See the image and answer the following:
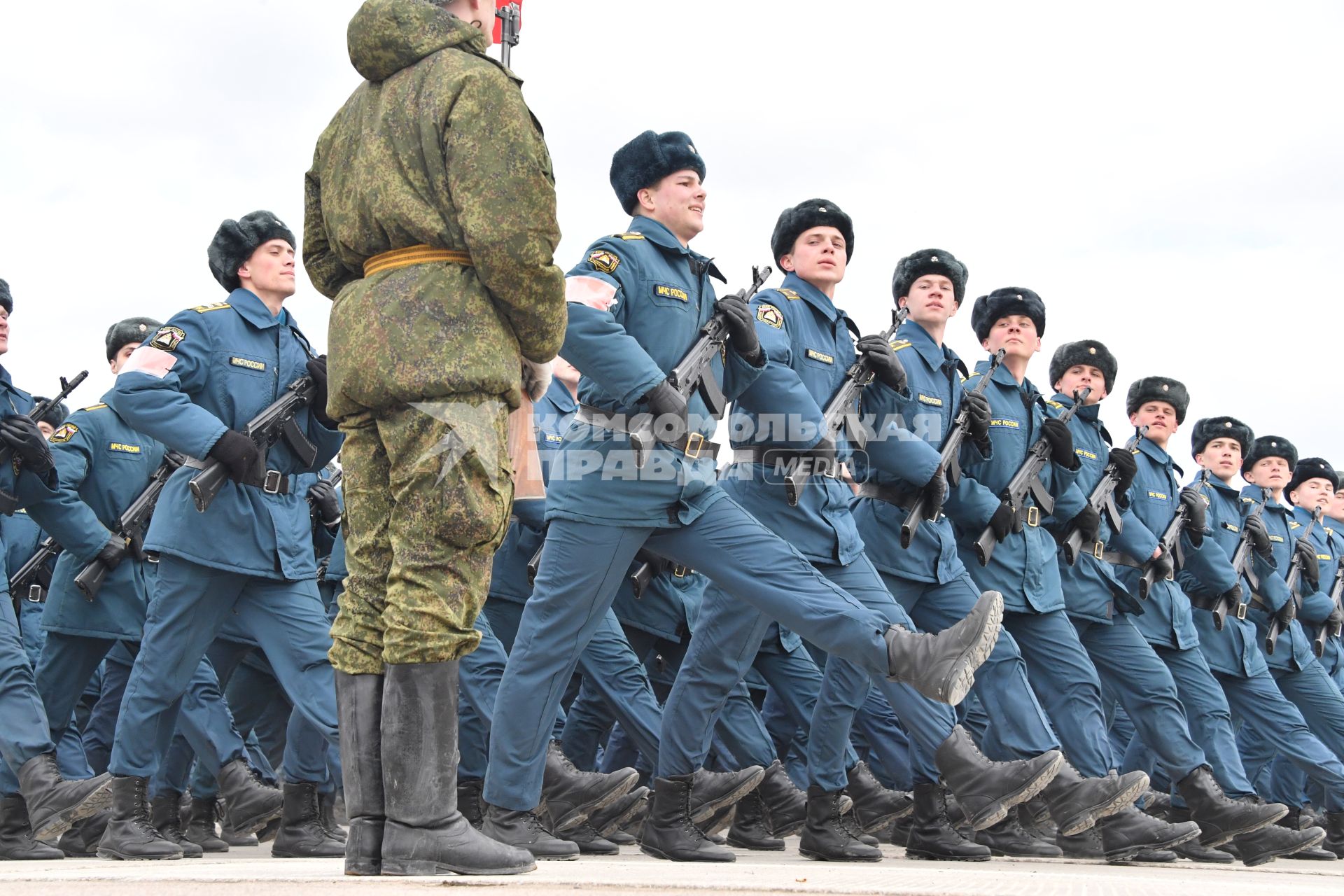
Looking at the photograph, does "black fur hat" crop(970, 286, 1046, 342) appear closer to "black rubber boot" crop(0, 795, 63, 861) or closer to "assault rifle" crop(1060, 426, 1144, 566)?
"assault rifle" crop(1060, 426, 1144, 566)

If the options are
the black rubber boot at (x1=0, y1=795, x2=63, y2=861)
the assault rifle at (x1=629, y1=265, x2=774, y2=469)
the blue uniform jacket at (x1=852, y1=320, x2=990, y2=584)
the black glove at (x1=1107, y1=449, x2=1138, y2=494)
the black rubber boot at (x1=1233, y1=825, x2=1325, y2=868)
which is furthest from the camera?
the black glove at (x1=1107, y1=449, x2=1138, y2=494)

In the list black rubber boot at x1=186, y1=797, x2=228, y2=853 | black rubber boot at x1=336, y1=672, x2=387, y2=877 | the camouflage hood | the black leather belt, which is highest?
the camouflage hood

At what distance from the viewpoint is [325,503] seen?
726cm

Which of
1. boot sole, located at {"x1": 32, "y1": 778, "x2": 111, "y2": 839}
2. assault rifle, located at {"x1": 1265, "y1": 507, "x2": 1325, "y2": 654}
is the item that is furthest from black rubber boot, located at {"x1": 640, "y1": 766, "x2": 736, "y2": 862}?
assault rifle, located at {"x1": 1265, "y1": 507, "x2": 1325, "y2": 654}

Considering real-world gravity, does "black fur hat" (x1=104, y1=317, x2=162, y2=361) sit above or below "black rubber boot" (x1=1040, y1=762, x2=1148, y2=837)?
above

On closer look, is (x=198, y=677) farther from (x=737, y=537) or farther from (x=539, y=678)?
(x=737, y=537)

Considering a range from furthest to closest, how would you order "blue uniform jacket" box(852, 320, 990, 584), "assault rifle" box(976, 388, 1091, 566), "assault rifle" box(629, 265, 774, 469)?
"assault rifle" box(976, 388, 1091, 566) → "blue uniform jacket" box(852, 320, 990, 584) → "assault rifle" box(629, 265, 774, 469)

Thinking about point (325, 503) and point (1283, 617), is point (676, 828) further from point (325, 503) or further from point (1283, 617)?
point (1283, 617)

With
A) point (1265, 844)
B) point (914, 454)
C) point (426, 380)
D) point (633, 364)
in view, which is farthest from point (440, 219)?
point (1265, 844)

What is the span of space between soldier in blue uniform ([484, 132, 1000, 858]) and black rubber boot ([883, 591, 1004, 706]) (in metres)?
0.01

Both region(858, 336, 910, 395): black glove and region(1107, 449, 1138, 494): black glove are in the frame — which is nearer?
region(858, 336, 910, 395): black glove

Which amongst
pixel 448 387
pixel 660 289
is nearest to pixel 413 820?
pixel 448 387

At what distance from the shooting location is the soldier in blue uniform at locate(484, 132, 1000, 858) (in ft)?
15.1

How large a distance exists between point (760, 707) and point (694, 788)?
6.64 ft
